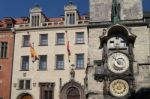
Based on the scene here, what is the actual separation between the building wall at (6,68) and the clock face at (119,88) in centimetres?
1363

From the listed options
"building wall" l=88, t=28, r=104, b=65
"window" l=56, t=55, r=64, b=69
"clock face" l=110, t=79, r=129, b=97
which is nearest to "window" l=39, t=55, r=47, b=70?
"window" l=56, t=55, r=64, b=69

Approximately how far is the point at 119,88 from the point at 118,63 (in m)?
1.79

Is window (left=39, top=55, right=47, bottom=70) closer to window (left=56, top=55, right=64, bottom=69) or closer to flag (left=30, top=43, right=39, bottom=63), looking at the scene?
flag (left=30, top=43, right=39, bottom=63)

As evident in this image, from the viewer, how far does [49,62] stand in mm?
33938

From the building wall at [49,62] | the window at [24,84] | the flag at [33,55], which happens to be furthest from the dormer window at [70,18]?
the window at [24,84]

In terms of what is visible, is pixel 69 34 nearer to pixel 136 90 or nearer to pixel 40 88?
pixel 40 88

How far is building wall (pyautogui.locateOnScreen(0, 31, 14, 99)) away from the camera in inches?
1331

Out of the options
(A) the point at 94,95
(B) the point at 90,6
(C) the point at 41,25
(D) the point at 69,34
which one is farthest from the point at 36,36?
(A) the point at 94,95

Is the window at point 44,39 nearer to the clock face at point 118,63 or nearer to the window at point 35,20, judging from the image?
the window at point 35,20

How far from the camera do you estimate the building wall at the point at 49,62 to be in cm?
3312

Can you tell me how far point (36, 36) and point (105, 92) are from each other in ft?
45.0

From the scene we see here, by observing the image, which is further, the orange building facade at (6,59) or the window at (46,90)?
the orange building facade at (6,59)

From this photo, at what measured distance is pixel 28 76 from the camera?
33.8 meters

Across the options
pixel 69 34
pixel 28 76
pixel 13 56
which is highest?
pixel 69 34
